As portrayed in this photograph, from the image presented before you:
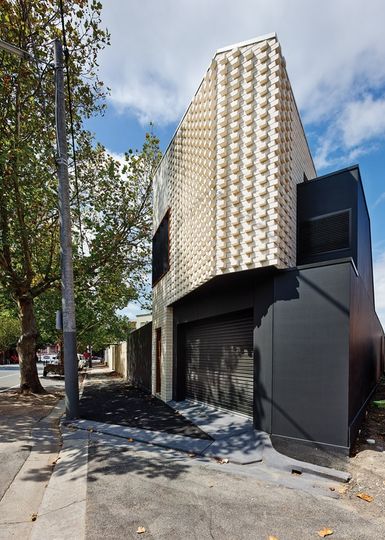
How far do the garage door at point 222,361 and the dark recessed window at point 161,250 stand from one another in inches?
96.2

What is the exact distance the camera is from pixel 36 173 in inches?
402

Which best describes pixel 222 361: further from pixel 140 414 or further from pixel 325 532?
pixel 325 532

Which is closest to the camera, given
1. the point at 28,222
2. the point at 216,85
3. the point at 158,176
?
the point at 216,85

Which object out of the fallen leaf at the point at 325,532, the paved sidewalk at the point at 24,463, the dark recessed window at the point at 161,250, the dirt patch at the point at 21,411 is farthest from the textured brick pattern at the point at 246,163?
the dirt patch at the point at 21,411

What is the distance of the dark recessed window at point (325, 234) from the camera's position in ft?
23.4

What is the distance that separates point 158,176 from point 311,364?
9181mm

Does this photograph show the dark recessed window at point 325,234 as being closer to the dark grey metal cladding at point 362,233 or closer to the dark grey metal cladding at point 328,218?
the dark grey metal cladding at point 328,218

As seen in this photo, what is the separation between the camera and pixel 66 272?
27.4 feet

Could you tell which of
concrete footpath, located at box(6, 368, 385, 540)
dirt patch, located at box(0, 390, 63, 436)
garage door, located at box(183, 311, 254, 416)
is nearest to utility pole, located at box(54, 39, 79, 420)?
dirt patch, located at box(0, 390, 63, 436)

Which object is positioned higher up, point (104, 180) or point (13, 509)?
point (104, 180)

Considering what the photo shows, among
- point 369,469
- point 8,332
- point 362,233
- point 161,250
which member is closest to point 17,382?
point 161,250

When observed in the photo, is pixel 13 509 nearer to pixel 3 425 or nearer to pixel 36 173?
pixel 3 425

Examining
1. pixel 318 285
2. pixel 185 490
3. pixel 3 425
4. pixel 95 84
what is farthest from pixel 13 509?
pixel 95 84

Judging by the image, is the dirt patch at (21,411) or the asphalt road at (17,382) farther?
the asphalt road at (17,382)
